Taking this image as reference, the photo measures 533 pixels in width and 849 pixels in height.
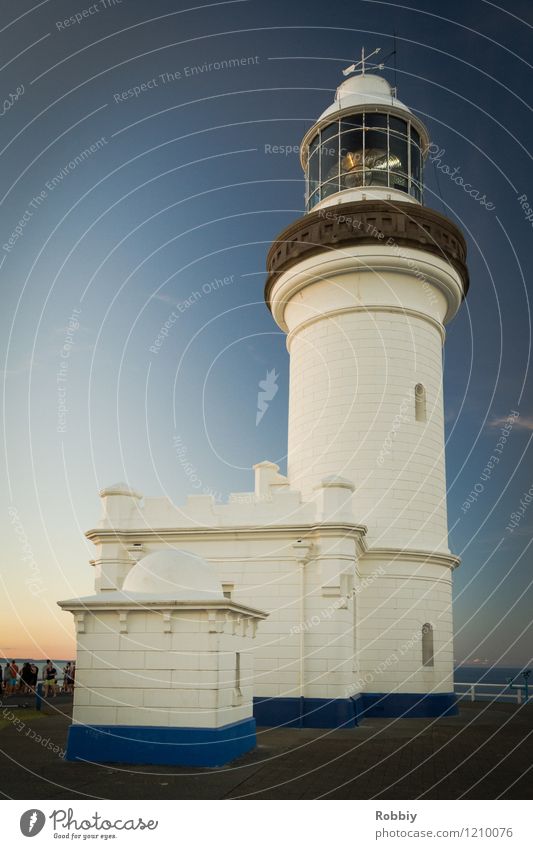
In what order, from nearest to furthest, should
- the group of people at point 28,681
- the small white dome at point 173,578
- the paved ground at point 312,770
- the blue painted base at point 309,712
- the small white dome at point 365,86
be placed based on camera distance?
the paved ground at point 312,770, the small white dome at point 173,578, the blue painted base at point 309,712, the small white dome at point 365,86, the group of people at point 28,681

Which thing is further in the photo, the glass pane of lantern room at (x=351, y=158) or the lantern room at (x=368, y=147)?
the glass pane of lantern room at (x=351, y=158)

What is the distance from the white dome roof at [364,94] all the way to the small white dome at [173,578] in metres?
17.6

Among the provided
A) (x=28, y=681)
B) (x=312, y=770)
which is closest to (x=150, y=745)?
(x=312, y=770)

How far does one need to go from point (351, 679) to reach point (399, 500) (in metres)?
5.55

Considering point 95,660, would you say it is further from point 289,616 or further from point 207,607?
point 289,616

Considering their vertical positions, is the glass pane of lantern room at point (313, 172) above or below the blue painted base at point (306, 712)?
above

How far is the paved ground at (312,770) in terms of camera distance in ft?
33.1

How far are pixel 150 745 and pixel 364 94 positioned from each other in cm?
2137

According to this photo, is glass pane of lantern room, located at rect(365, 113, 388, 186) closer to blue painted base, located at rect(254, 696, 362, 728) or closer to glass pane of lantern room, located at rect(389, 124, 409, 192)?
glass pane of lantern room, located at rect(389, 124, 409, 192)

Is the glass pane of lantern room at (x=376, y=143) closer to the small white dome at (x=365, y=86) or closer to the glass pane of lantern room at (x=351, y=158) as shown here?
the glass pane of lantern room at (x=351, y=158)

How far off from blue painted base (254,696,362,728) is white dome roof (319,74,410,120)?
18.3 metres

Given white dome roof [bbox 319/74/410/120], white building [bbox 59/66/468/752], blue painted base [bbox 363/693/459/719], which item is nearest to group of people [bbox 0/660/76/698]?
white building [bbox 59/66/468/752]

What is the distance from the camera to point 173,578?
13586mm

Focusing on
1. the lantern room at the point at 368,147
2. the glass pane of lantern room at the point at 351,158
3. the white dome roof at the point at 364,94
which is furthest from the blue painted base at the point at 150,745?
the white dome roof at the point at 364,94
